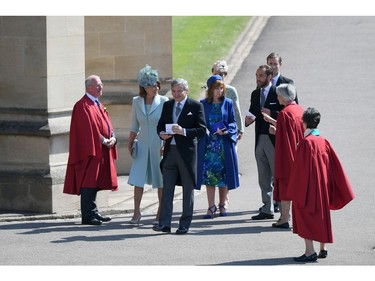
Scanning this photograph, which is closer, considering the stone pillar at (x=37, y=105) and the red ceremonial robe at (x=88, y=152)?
the red ceremonial robe at (x=88, y=152)

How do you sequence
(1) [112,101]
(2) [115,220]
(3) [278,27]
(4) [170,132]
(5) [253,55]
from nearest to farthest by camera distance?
(4) [170,132], (2) [115,220], (1) [112,101], (5) [253,55], (3) [278,27]

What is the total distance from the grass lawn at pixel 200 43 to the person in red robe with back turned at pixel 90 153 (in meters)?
8.16

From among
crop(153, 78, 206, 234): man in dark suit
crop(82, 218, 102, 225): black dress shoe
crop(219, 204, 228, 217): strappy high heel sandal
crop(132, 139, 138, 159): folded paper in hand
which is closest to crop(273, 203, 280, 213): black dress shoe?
crop(219, 204, 228, 217): strappy high heel sandal

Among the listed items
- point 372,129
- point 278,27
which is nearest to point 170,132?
point 372,129

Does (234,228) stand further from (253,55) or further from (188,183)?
(253,55)

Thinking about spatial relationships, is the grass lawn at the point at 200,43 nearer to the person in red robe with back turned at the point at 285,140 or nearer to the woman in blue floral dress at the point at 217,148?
the woman in blue floral dress at the point at 217,148

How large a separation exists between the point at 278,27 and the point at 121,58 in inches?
366

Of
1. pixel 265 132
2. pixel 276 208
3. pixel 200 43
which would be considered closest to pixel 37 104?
pixel 265 132

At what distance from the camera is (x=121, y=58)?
20.9 metres

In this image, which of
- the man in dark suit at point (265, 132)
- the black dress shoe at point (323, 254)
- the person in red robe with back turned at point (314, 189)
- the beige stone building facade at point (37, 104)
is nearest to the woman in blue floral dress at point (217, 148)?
the man in dark suit at point (265, 132)

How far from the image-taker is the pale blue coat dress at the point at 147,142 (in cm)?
1602

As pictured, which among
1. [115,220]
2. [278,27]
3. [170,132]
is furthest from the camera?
[278,27]

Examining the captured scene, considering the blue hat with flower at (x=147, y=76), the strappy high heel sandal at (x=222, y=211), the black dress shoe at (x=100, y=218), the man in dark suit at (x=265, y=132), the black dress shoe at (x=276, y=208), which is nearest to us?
the blue hat with flower at (x=147, y=76)

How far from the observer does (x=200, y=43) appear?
28.5 m
